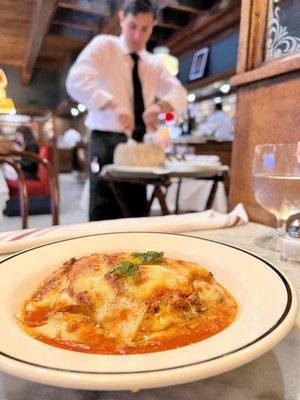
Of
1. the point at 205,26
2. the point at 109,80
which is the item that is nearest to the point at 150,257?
the point at 109,80

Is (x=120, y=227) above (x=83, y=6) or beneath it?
beneath

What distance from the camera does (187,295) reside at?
0.38 m

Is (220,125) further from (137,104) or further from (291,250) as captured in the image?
(291,250)

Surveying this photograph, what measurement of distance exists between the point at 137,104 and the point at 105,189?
639 mm

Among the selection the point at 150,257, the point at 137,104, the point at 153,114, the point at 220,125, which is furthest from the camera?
the point at 220,125

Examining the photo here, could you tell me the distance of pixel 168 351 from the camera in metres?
0.29

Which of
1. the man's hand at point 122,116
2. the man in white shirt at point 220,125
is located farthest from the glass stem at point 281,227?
the man in white shirt at point 220,125

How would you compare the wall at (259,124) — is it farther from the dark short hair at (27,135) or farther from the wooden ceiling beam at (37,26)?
the dark short hair at (27,135)

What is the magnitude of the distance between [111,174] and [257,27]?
39.3 inches

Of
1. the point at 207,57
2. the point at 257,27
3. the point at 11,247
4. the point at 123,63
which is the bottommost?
the point at 11,247

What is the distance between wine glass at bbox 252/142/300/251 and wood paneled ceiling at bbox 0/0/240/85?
137 inches

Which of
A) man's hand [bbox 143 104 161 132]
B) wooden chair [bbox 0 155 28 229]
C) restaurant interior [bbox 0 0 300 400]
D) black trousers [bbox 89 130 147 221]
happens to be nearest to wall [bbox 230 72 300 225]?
restaurant interior [bbox 0 0 300 400]

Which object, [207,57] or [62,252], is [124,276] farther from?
[207,57]

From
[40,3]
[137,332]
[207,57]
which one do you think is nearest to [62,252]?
[137,332]
